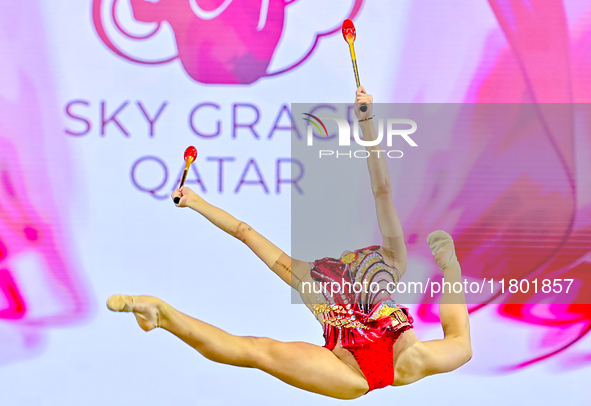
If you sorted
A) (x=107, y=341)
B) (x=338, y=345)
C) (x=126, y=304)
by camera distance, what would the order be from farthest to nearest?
(x=107, y=341)
(x=338, y=345)
(x=126, y=304)

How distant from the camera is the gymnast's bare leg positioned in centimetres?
130

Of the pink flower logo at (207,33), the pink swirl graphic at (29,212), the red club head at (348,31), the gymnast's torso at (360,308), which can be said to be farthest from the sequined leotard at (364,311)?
the pink swirl graphic at (29,212)

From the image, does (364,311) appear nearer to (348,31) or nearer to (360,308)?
(360,308)

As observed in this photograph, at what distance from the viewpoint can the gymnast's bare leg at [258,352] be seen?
1298mm

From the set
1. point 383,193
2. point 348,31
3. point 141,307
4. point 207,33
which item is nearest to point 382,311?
point 383,193

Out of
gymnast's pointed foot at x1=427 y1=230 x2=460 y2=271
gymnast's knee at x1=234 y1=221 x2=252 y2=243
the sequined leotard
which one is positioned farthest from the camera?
gymnast's pointed foot at x1=427 y1=230 x2=460 y2=271

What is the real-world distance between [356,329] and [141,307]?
0.59 m

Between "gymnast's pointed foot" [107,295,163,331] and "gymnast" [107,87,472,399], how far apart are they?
0.26ft

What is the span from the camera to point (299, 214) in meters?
2.04

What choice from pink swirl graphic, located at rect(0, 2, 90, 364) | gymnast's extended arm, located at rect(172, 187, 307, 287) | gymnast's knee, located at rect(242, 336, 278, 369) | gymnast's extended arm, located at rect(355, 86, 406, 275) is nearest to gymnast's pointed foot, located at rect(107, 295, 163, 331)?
gymnast's knee, located at rect(242, 336, 278, 369)

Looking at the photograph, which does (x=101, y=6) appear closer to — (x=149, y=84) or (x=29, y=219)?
(x=149, y=84)

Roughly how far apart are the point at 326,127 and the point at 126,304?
1052mm

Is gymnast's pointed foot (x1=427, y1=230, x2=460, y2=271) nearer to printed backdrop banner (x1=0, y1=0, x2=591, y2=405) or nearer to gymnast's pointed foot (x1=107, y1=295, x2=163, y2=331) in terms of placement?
printed backdrop banner (x1=0, y1=0, x2=591, y2=405)

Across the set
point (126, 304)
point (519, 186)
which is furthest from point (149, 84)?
point (519, 186)
